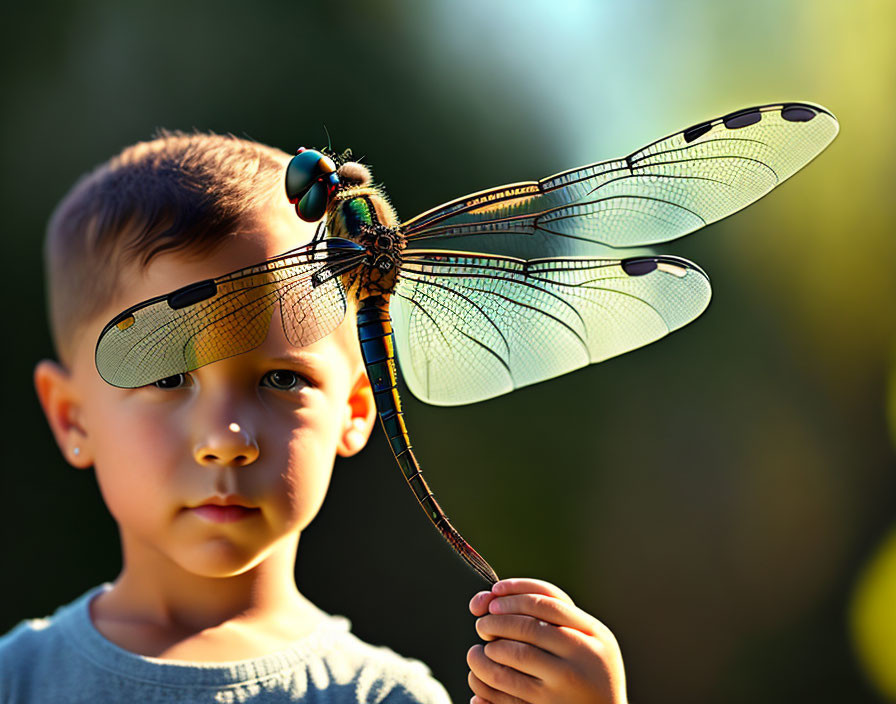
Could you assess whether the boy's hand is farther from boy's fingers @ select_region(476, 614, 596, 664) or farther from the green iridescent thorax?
the green iridescent thorax

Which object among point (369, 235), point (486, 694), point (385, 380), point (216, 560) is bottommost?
point (486, 694)


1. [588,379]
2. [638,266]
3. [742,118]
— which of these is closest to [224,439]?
[638,266]

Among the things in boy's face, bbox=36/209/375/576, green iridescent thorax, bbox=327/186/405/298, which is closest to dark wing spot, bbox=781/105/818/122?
green iridescent thorax, bbox=327/186/405/298

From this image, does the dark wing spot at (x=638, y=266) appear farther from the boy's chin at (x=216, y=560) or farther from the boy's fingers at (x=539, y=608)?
the boy's chin at (x=216, y=560)

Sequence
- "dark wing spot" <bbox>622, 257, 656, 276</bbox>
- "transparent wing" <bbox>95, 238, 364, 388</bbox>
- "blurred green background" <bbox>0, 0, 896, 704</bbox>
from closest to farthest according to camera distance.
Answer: "transparent wing" <bbox>95, 238, 364, 388</bbox>
"dark wing spot" <bbox>622, 257, 656, 276</bbox>
"blurred green background" <bbox>0, 0, 896, 704</bbox>

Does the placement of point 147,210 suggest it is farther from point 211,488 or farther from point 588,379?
point 588,379

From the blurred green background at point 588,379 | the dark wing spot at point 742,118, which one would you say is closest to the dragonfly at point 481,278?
the dark wing spot at point 742,118
